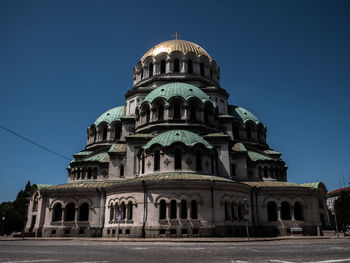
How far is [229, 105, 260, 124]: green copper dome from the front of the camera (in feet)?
152

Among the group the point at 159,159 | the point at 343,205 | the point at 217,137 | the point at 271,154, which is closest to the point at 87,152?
the point at 159,159

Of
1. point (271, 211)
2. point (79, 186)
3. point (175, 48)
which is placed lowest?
point (271, 211)

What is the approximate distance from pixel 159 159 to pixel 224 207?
8263mm

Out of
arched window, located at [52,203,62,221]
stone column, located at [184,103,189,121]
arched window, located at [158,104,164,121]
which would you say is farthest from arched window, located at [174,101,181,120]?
arched window, located at [52,203,62,221]

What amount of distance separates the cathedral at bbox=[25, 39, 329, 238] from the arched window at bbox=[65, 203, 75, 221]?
116 mm

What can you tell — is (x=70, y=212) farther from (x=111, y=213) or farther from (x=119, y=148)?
(x=119, y=148)

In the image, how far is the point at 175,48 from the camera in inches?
1827

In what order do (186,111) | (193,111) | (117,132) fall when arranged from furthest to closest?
1. (117,132)
2. (193,111)
3. (186,111)

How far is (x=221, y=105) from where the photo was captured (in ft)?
145

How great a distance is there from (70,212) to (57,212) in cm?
158

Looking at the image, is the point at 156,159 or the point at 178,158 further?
the point at 156,159

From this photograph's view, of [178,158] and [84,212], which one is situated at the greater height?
[178,158]

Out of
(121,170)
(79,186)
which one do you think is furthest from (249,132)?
(79,186)

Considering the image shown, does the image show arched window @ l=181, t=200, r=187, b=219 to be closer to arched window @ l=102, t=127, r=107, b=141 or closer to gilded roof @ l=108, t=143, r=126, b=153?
gilded roof @ l=108, t=143, r=126, b=153
